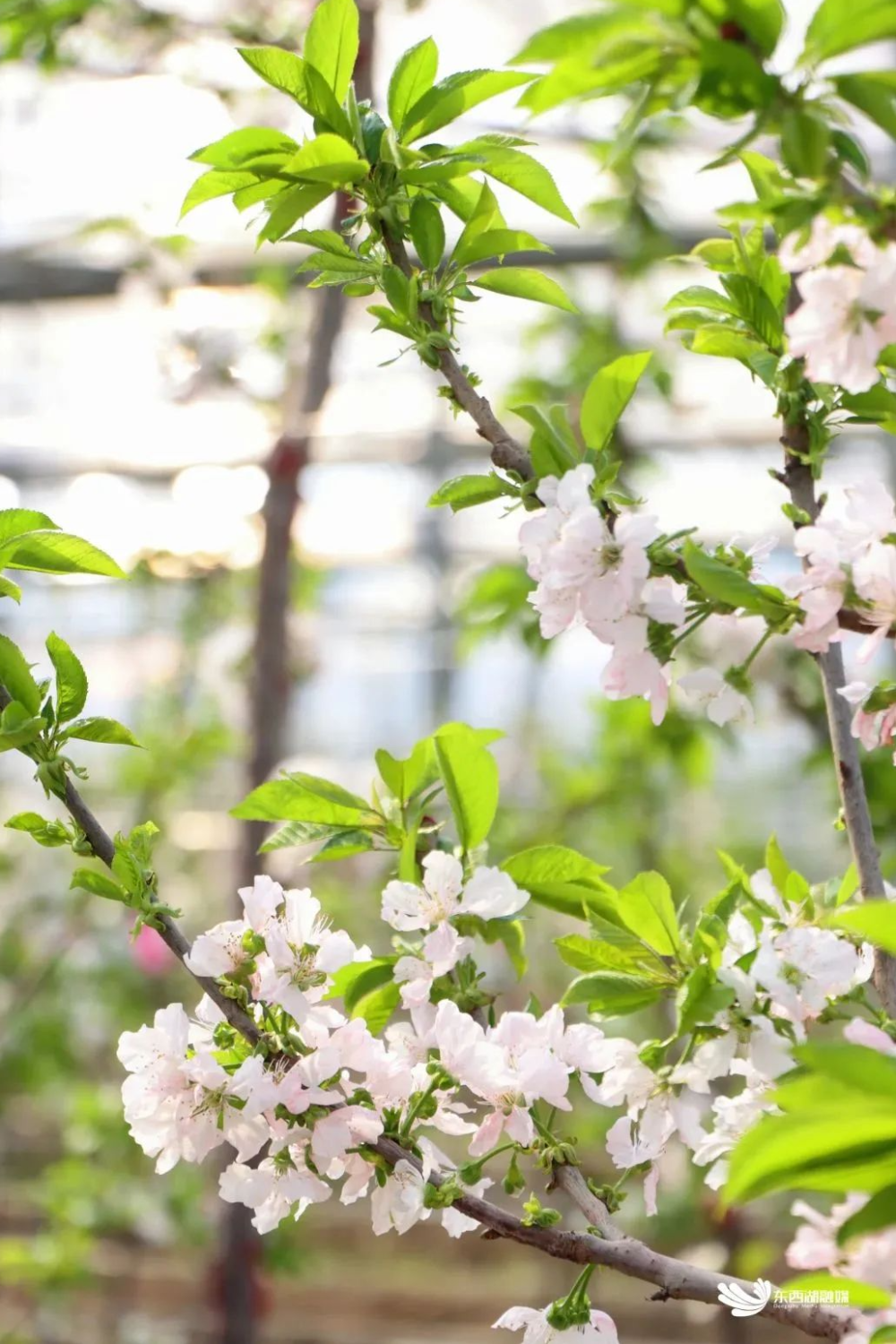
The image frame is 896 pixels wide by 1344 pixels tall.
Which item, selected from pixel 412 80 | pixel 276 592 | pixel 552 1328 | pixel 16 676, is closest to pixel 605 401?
pixel 412 80

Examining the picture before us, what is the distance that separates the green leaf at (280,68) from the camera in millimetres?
511

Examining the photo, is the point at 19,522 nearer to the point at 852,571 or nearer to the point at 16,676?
the point at 16,676

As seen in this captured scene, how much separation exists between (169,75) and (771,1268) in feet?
8.62

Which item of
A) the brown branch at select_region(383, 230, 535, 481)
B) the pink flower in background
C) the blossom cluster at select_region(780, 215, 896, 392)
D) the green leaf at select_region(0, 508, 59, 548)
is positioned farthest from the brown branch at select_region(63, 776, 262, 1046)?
the pink flower in background

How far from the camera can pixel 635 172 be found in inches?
74.3

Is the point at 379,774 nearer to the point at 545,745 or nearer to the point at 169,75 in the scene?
the point at 169,75

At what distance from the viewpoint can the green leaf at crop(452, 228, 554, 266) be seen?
56 centimetres

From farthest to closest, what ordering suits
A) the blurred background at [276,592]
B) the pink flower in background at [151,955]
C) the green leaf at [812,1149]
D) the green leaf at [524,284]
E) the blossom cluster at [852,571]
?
the pink flower in background at [151,955]
the blurred background at [276,592]
the green leaf at [524,284]
the blossom cluster at [852,571]
the green leaf at [812,1149]

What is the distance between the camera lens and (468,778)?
62 cm

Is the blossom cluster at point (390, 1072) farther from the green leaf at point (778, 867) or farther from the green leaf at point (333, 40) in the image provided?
the green leaf at point (333, 40)

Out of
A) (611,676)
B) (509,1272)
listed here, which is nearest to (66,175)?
(509,1272)

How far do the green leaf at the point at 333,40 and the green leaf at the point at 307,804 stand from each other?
0.96 ft

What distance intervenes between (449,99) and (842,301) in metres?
0.20

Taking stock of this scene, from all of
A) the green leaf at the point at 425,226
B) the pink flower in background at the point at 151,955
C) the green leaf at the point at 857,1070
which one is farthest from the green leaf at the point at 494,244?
the pink flower in background at the point at 151,955
